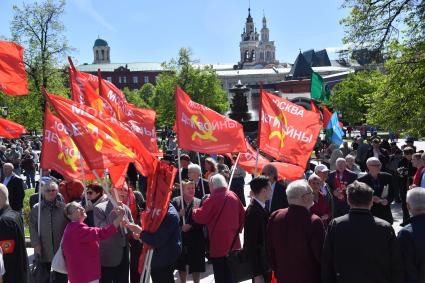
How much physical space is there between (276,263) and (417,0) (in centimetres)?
1476

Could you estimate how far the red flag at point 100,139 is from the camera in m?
5.95

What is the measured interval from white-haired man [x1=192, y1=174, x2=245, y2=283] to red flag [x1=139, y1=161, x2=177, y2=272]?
792mm

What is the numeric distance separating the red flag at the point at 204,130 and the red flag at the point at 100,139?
6.18 feet

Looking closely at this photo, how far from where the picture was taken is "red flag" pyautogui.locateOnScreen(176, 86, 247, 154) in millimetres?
8273

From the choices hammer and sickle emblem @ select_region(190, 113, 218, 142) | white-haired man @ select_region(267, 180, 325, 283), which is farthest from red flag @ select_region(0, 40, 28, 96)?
white-haired man @ select_region(267, 180, 325, 283)

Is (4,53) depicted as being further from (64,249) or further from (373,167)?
(373,167)

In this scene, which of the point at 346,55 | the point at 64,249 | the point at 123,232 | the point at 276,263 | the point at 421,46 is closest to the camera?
the point at 276,263

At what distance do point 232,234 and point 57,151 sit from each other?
9.15ft

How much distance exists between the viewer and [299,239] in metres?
5.00

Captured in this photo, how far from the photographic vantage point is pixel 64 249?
584 cm

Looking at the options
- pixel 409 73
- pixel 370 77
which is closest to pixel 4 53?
pixel 409 73

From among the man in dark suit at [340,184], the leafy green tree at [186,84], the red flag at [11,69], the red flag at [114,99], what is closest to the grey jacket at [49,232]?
the red flag at [11,69]

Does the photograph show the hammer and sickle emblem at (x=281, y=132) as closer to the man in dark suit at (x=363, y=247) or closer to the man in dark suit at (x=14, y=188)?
the man in dark suit at (x=363, y=247)

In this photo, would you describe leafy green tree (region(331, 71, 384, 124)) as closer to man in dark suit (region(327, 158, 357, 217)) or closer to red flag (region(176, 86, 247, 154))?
man in dark suit (region(327, 158, 357, 217))
